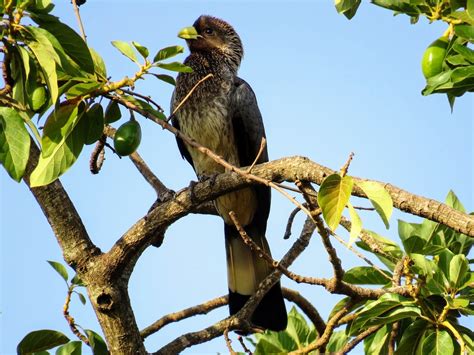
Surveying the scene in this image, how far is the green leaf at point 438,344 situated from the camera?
2.84 m

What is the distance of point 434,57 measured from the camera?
9.62 feet

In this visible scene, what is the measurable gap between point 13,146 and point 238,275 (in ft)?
8.62

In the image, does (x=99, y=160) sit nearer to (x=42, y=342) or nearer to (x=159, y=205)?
(x=159, y=205)

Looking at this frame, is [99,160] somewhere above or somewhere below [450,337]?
above

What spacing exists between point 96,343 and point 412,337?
143cm

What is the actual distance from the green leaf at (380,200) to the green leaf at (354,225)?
0.08m

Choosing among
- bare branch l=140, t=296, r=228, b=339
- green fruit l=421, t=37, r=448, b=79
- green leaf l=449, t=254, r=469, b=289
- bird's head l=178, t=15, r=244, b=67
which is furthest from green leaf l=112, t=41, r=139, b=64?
bird's head l=178, t=15, r=244, b=67

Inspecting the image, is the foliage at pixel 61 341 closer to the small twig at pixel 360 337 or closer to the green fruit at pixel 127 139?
the green fruit at pixel 127 139

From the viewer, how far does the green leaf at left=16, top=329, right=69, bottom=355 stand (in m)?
3.02

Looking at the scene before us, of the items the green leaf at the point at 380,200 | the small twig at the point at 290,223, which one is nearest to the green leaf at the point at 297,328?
the small twig at the point at 290,223

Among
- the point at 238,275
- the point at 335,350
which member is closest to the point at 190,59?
the point at 238,275

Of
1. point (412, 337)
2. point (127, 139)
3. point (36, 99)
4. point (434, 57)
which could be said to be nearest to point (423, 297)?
point (412, 337)

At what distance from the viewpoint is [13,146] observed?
2410 millimetres

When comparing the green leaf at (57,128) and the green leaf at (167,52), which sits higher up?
the green leaf at (167,52)
